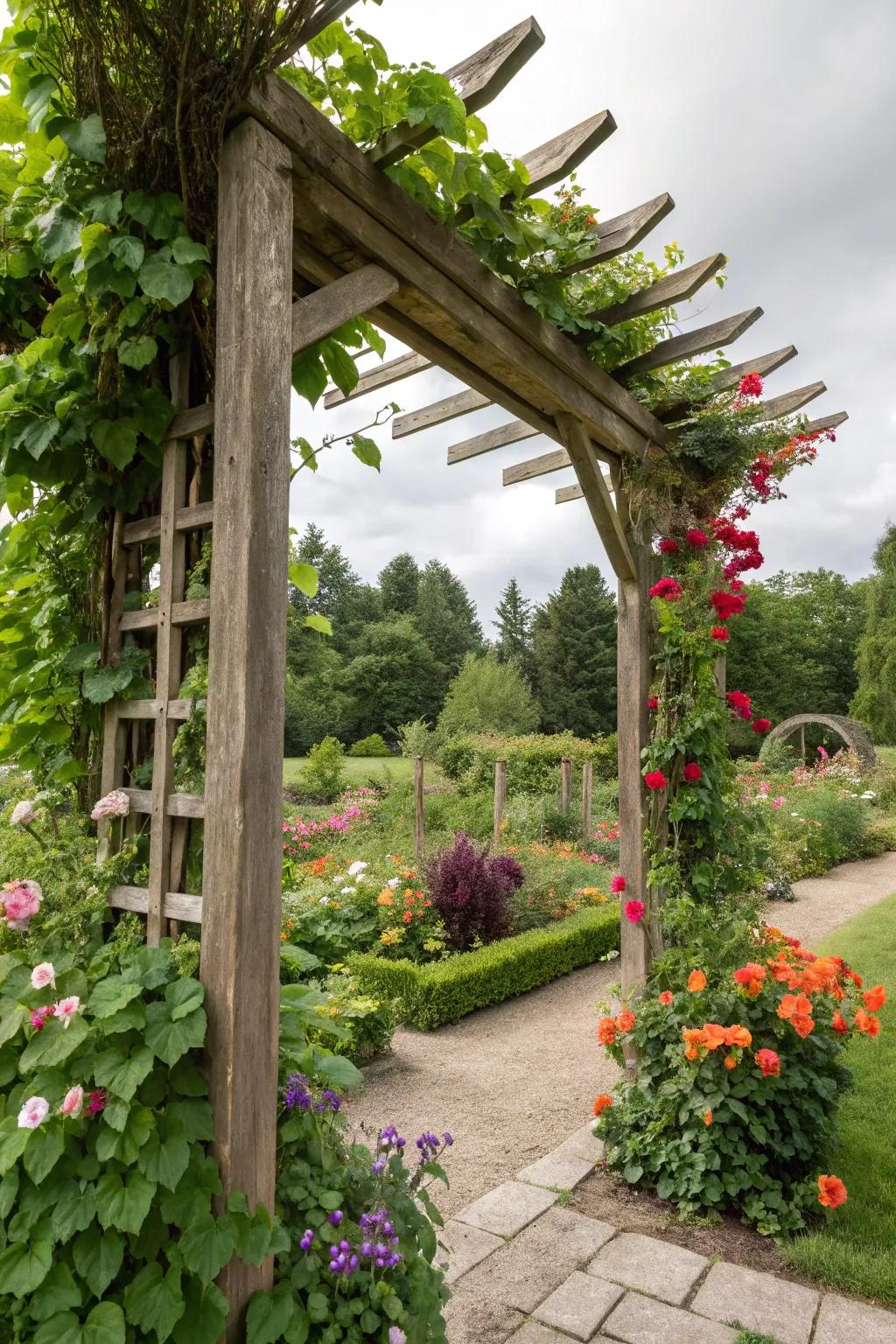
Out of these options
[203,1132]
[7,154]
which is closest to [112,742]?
[203,1132]

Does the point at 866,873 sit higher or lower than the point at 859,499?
lower

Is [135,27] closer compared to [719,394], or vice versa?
[135,27]

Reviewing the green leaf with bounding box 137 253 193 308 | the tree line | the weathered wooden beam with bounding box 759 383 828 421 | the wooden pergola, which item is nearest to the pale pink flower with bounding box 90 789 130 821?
the wooden pergola

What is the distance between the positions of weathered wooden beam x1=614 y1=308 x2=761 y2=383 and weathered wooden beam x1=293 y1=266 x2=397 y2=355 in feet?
5.07

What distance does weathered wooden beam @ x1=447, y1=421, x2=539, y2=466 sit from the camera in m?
3.72

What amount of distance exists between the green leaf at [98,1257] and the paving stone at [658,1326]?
4.48ft

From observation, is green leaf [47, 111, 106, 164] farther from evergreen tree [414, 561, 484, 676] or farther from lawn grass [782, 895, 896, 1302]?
evergreen tree [414, 561, 484, 676]

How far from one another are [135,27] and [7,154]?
550mm

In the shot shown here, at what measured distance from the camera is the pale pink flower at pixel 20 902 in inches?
68.2

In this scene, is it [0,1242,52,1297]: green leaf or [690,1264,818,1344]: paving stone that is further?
[690,1264,818,1344]: paving stone

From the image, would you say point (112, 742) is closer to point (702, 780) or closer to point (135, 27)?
point (135, 27)

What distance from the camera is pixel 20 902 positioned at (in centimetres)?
174

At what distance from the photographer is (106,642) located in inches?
76.9

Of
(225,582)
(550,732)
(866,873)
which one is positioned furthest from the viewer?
(550,732)
